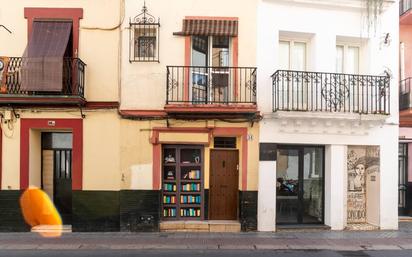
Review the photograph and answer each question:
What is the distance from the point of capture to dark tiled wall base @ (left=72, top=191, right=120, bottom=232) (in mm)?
11797

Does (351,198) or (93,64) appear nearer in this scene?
(93,64)

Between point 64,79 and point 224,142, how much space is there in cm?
472

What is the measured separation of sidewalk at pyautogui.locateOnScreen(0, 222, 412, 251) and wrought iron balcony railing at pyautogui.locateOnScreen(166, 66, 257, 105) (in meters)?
3.57

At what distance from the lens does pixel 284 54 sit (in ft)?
41.9

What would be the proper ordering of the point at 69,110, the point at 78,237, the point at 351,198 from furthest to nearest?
the point at 351,198
the point at 69,110
the point at 78,237

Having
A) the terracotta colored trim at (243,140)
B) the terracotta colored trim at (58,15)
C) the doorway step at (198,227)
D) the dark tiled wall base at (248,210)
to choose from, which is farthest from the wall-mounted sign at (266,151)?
the terracotta colored trim at (58,15)

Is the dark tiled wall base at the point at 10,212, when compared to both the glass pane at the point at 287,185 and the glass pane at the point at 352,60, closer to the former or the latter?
the glass pane at the point at 287,185

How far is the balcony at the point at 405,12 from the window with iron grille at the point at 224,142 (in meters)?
6.67

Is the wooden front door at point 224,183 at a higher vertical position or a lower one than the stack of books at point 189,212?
higher

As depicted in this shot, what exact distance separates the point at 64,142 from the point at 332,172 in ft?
25.5

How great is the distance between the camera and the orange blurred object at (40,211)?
39.0 ft

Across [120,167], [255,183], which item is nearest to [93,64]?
[120,167]

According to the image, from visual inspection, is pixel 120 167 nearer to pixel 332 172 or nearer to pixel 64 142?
pixel 64 142

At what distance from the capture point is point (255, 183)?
12078 millimetres
